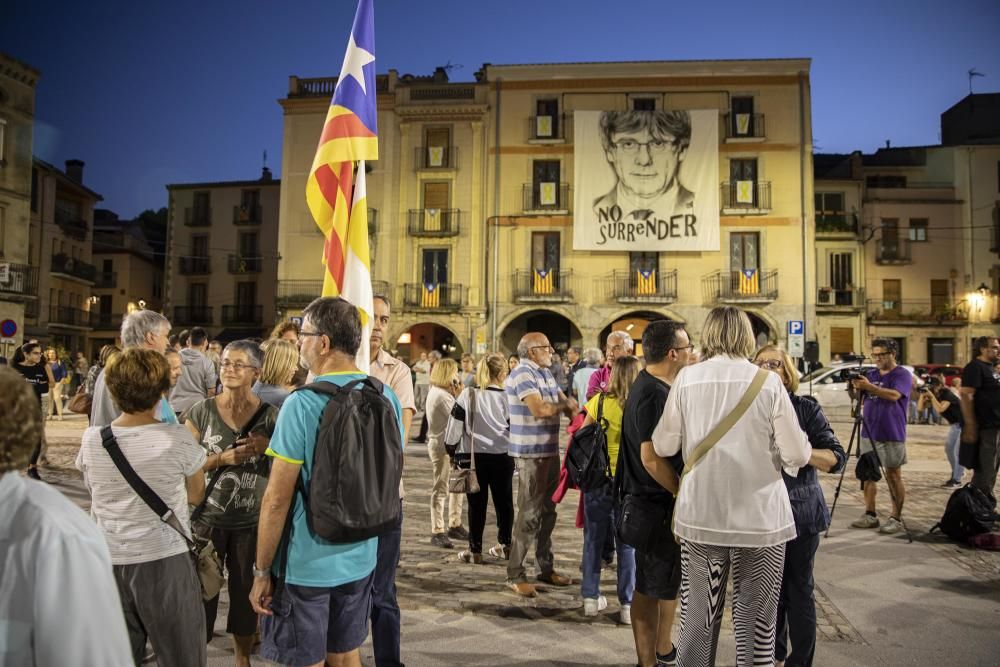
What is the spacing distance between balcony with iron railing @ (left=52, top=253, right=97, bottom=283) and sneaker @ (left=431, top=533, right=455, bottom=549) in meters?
36.7

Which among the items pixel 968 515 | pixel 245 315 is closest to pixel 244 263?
pixel 245 315

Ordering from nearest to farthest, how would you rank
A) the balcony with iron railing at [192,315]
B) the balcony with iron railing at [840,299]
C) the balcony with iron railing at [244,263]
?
the balcony with iron railing at [840,299], the balcony with iron railing at [192,315], the balcony with iron railing at [244,263]

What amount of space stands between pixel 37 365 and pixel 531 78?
22.4 meters

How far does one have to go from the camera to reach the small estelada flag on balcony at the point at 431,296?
90.0 feet

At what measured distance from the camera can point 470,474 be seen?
5.87 meters

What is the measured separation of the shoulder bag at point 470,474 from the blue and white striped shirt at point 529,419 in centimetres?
81

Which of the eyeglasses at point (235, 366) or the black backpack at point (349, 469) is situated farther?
the eyeglasses at point (235, 366)

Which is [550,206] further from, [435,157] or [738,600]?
[738,600]

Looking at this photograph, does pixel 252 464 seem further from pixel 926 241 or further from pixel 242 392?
pixel 926 241

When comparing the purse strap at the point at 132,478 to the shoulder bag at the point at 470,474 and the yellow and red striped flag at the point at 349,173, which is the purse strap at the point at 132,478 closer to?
the yellow and red striped flag at the point at 349,173

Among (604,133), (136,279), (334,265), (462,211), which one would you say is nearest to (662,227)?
(604,133)

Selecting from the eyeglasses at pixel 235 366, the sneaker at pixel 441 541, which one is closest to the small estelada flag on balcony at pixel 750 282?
the sneaker at pixel 441 541

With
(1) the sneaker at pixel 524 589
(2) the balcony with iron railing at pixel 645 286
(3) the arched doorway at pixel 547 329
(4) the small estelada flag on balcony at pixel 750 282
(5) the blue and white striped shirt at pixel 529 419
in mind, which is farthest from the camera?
(3) the arched doorway at pixel 547 329

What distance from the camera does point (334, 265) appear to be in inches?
178
